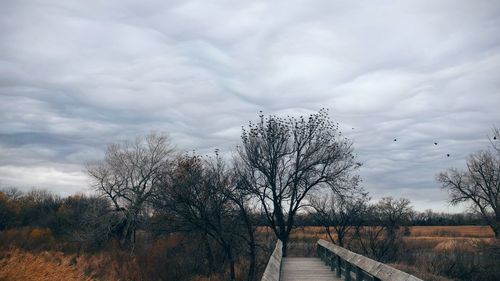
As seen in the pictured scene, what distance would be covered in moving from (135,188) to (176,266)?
20.2 meters

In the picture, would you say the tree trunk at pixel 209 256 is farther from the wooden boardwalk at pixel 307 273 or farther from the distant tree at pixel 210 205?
the wooden boardwalk at pixel 307 273

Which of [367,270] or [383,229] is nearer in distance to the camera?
[367,270]

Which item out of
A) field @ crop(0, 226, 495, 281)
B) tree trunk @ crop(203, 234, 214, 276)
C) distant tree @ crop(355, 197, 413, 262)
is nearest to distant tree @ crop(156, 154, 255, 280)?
tree trunk @ crop(203, 234, 214, 276)

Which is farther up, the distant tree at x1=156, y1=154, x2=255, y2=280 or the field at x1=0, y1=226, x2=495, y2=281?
the distant tree at x1=156, y1=154, x2=255, y2=280

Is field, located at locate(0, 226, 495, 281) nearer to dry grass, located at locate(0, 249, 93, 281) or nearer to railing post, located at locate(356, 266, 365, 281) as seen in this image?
dry grass, located at locate(0, 249, 93, 281)

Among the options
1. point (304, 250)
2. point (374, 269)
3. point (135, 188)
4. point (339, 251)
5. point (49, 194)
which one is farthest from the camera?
point (49, 194)

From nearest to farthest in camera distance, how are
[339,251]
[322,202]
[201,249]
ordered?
[339,251] → [201,249] → [322,202]

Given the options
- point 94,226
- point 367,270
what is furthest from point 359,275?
point 94,226

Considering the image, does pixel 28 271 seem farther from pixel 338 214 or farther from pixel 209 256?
pixel 338 214

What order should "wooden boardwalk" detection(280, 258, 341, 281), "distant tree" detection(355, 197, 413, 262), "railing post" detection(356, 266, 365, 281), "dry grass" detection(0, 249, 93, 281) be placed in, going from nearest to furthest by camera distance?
"railing post" detection(356, 266, 365, 281), "wooden boardwalk" detection(280, 258, 341, 281), "dry grass" detection(0, 249, 93, 281), "distant tree" detection(355, 197, 413, 262)

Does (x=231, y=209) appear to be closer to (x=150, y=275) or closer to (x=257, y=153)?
Result: (x=257, y=153)

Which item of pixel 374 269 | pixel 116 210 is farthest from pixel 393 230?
pixel 374 269

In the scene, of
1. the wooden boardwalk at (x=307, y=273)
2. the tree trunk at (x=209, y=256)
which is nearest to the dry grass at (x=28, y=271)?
the wooden boardwalk at (x=307, y=273)

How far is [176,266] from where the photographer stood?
1187 inches
